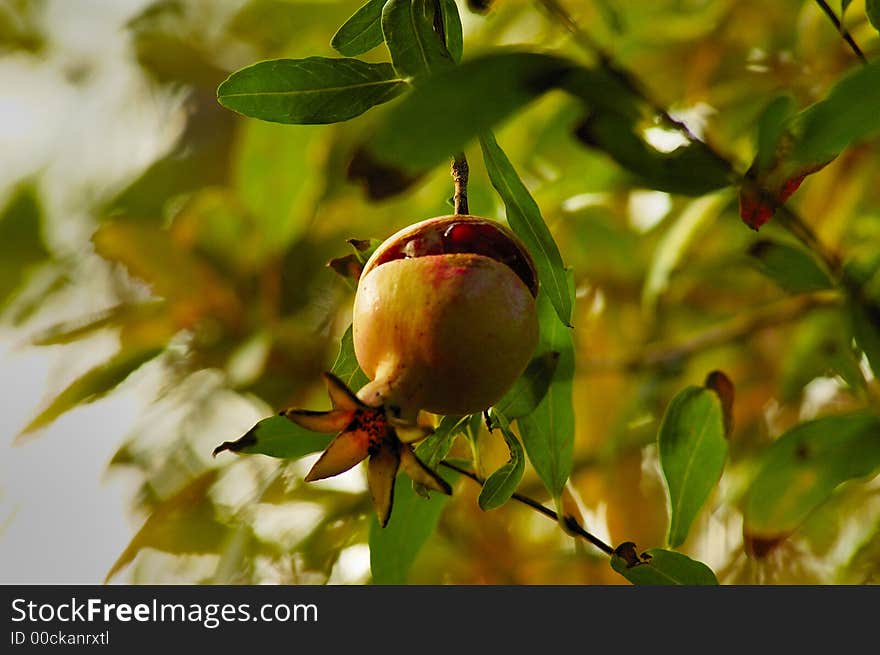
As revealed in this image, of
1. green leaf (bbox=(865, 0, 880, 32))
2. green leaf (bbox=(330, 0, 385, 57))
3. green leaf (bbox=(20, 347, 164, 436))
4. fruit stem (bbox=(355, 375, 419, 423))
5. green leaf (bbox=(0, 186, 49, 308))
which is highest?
green leaf (bbox=(0, 186, 49, 308))

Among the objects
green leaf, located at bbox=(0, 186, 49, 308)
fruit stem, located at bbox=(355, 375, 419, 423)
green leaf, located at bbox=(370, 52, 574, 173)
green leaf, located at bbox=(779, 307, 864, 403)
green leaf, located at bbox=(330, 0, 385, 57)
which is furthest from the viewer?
green leaf, located at bbox=(0, 186, 49, 308)

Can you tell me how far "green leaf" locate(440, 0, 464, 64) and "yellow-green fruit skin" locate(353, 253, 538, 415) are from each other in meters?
0.14

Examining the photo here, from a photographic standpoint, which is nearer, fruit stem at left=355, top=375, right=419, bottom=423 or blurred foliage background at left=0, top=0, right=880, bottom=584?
fruit stem at left=355, top=375, right=419, bottom=423

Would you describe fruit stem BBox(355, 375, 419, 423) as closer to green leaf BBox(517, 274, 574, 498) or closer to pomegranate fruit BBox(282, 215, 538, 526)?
pomegranate fruit BBox(282, 215, 538, 526)

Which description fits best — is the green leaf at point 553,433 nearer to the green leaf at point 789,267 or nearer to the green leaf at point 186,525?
the green leaf at point 789,267

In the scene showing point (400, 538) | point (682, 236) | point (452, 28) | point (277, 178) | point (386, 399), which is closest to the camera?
point (386, 399)

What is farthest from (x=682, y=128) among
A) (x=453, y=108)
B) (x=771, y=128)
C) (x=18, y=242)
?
(x=18, y=242)

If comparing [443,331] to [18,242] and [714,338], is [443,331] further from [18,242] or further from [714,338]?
[18,242]

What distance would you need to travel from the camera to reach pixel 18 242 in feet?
4.05

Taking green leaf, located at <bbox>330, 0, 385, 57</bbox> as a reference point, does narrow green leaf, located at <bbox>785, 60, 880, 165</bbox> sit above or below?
below

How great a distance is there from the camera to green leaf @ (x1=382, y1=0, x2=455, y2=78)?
485mm

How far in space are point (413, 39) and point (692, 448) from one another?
32cm

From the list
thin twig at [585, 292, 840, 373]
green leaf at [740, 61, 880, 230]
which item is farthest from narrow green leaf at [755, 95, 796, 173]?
thin twig at [585, 292, 840, 373]

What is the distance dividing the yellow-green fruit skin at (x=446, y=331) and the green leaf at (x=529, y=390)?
0.34 feet
